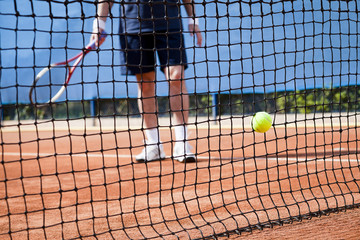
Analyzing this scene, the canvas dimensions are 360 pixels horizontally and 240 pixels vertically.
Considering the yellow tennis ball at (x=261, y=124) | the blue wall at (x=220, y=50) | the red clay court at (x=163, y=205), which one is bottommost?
the red clay court at (x=163, y=205)

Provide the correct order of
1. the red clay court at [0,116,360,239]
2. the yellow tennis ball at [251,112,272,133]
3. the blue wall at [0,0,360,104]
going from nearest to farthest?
the red clay court at [0,116,360,239] → the yellow tennis ball at [251,112,272,133] → the blue wall at [0,0,360,104]

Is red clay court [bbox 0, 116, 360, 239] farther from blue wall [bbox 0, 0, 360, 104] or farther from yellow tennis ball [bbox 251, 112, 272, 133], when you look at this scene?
blue wall [bbox 0, 0, 360, 104]

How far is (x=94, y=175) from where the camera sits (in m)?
2.32

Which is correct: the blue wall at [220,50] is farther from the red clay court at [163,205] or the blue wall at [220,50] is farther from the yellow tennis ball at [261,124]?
the red clay court at [163,205]

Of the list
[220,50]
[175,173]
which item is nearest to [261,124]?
[175,173]

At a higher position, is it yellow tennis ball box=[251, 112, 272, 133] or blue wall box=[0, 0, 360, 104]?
blue wall box=[0, 0, 360, 104]

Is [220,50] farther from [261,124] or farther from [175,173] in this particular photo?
[175,173]

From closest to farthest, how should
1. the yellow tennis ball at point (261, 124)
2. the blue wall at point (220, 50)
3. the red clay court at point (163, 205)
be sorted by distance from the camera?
the red clay court at point (163, 205), the yellow tennis ball at point (261, 124), the blue wall at point (220, 50)

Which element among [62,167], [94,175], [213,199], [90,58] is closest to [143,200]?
[213,199]

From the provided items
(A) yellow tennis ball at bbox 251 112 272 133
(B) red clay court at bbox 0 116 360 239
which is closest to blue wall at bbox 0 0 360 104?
(A) yellow tennis ball at bbox 251 112 272 133

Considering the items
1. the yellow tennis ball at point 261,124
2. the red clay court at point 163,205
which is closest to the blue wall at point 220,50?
the yellow tennis ball at point 261,124

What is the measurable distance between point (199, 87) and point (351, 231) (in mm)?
4557

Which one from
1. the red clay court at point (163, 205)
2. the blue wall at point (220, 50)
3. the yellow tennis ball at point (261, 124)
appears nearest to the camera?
the red clay court at point (163, 205)

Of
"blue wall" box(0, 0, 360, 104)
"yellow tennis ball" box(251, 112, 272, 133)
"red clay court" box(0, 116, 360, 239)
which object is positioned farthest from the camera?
"blue wall" box(0, 0, 360, 104)
